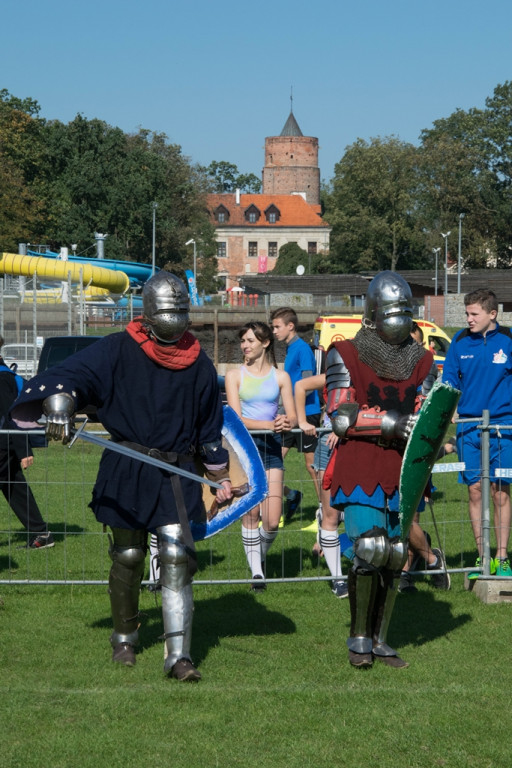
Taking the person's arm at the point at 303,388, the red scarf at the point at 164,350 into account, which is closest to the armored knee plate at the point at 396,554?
the red scarf at the point at 164,350

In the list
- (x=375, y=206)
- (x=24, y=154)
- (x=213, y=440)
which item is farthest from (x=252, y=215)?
(x=213, y=440)

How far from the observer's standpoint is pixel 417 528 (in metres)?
7.29

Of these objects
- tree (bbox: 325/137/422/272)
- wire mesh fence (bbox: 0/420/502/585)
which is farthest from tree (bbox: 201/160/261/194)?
wire mesh fence (bbox: 0/420/502/585)

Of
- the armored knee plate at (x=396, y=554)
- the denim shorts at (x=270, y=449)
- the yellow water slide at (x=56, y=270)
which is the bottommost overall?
the armored knee plate at (x=396, y=554)

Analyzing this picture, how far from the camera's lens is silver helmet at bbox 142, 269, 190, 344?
5.21 meters

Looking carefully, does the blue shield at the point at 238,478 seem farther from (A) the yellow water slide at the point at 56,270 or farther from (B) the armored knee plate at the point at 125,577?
(A) the yellow water slide at the point at 56,270

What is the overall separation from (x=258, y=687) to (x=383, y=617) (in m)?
0.78

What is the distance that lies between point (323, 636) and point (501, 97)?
78.0 m

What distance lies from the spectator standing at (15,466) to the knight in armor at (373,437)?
295 centimetres

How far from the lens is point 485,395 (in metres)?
7.23

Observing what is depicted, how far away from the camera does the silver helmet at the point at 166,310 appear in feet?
17.1

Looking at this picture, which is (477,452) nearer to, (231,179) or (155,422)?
(155,422)

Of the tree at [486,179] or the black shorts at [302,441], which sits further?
the tree at [486,179]

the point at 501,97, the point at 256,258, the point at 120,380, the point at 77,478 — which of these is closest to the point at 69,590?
the point at 120,380
